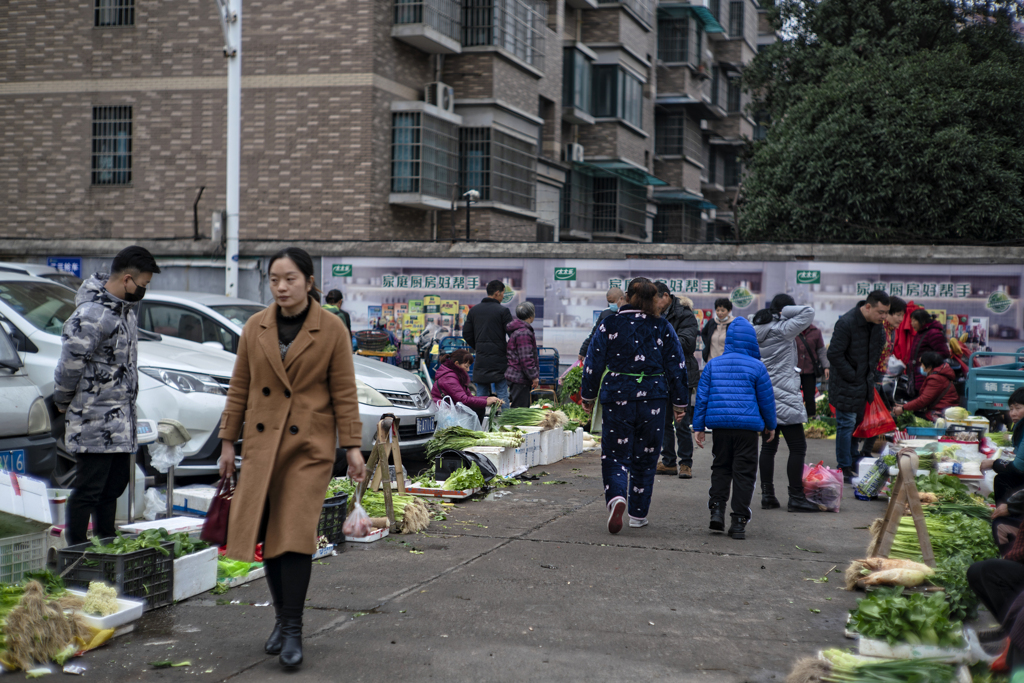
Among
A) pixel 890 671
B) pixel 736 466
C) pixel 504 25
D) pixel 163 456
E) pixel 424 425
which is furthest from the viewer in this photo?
pixel 504 25

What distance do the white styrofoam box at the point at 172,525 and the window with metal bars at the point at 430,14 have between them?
58.7ft

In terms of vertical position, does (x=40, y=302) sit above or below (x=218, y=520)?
above

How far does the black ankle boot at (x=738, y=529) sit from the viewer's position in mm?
7301

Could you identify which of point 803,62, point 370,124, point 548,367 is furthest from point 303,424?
point 803,62

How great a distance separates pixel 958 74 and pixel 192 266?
1676 centimetres

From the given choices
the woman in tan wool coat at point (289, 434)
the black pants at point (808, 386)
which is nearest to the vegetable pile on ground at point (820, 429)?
the black pants at point (808, 386)

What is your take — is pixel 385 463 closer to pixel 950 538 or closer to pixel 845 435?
pixel 950 538

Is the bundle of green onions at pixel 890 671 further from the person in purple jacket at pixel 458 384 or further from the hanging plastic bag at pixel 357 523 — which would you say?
the person in purple jacket at pixel 458 384

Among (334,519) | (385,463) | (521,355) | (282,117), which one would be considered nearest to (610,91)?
(282,117)

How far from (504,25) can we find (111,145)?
9903 millimetres

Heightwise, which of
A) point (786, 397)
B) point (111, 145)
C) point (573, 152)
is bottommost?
point (786, 397)

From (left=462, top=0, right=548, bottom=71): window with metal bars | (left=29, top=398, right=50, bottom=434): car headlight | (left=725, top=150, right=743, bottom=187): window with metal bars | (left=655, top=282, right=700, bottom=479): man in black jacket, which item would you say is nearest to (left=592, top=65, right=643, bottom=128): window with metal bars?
(left=462, top=0, right=548, bottom=71): window with metal bars

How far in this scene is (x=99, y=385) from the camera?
18.2 ft

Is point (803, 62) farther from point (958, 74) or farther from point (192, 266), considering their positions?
point (192, 266)
